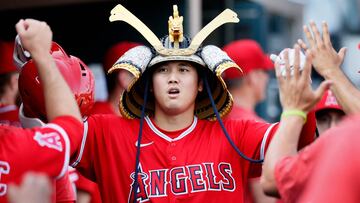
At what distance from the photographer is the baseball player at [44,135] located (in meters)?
3.05

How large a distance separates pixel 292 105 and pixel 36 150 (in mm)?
899

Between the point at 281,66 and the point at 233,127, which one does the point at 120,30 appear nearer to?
the point at 233,127

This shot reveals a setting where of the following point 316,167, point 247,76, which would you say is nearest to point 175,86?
point 316,167

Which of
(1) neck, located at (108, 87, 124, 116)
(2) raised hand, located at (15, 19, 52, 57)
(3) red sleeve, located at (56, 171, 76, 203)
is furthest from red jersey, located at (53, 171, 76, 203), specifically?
(1) neck, located at (108, 87, 124, 116)

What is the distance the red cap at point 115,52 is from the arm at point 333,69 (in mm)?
2771

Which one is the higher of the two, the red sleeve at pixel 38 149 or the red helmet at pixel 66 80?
the red helmet at pixel 66 80

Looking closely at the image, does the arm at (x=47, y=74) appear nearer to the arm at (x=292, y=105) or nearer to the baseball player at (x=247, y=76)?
the arm at (x=292, y=105)

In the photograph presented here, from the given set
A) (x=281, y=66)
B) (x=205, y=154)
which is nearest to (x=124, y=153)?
(x=205, y=154)

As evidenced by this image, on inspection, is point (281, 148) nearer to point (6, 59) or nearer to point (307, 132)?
point (307, 132)

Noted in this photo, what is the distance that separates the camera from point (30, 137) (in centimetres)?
306

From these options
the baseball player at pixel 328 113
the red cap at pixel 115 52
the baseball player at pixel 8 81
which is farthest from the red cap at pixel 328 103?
the baseball player at pixel 8 81

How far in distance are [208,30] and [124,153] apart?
2.39 feet

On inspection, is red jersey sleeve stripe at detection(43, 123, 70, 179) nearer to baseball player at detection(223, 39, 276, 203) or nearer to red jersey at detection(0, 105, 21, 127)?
red jersey at detection(0, 105, 21, 127)

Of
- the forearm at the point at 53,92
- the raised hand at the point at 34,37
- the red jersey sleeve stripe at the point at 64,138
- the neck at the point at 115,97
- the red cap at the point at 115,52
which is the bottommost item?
the red jersey sleeve stripe at the point at 64,138
